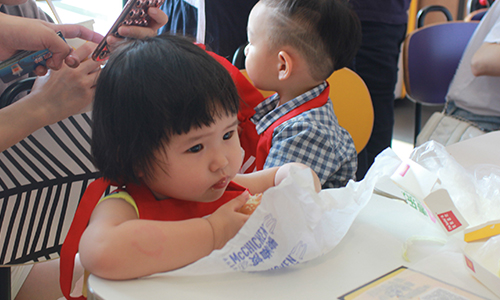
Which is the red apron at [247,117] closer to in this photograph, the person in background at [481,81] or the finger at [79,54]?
the finger at [79,54]

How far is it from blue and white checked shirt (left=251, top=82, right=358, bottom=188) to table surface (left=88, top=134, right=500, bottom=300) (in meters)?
0.29

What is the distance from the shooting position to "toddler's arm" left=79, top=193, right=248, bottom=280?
389 millimetres

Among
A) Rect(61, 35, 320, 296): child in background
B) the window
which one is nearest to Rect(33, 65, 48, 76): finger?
Rect(61, 35, 320, 296): child in background

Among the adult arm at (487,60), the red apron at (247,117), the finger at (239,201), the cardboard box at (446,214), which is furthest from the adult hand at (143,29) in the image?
the adult arm at (487,60)

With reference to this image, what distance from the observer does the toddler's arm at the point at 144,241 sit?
1.28ft

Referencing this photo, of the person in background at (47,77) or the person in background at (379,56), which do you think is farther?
the person in background at (379,56)

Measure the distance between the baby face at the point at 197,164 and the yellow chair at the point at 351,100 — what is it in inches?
22.6

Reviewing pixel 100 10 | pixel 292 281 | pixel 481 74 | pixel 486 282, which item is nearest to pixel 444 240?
pixel 486 282

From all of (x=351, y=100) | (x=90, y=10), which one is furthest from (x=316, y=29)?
(x=90, y=10)

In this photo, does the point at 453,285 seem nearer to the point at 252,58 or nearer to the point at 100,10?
the point at 252,58

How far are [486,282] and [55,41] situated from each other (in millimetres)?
772

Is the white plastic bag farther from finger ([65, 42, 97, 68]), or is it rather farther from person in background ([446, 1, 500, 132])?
person in background ([446, 1, 500, 132])

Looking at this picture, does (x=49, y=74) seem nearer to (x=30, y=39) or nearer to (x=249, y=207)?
(x=30, y=39)

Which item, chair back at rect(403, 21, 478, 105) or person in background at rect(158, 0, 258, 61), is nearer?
person in background at rect(158, 0, 258, 61)
